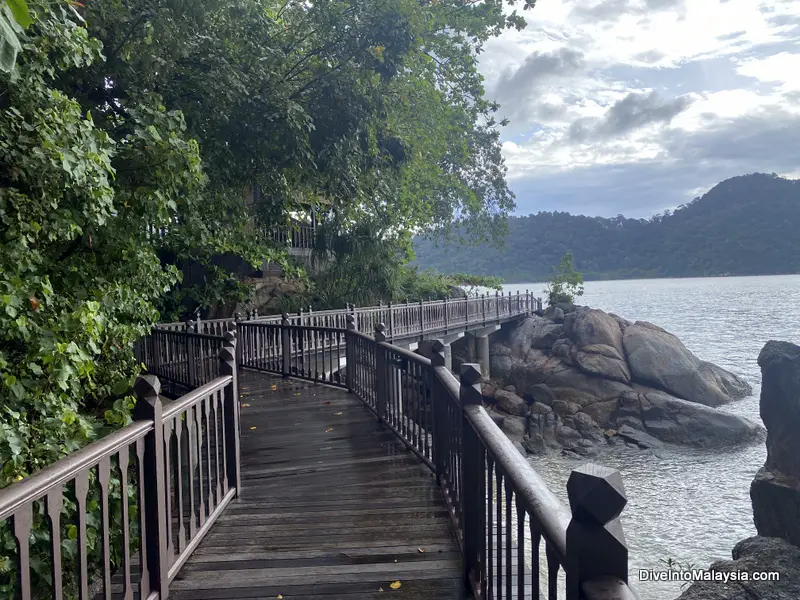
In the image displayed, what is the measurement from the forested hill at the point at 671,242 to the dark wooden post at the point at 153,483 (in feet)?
392

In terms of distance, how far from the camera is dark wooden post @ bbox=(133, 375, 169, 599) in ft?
10.4

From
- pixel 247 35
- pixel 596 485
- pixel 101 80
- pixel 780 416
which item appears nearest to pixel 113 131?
pixel 101 80

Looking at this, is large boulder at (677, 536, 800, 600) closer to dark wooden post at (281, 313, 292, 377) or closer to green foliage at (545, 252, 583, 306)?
dark wooden post at (281, 313, 292, 377)

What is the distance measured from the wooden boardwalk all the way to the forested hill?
381ft

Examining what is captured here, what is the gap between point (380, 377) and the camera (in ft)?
25.7

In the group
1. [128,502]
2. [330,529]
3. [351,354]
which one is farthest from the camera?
[351,354]

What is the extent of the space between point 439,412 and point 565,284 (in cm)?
3619

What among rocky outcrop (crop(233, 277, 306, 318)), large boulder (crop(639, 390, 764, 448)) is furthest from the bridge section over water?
large boulder (crop(639, 390, 764, 448))

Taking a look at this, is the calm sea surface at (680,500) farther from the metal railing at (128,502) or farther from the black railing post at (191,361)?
the metal railing at (128,502)

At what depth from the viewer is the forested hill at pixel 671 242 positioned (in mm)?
132250

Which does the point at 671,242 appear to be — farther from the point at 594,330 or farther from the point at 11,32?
the point at 11,32

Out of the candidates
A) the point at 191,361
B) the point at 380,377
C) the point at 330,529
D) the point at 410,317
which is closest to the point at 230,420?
the point at 330,529

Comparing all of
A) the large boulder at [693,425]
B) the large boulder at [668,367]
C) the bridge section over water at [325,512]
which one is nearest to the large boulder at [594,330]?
the large boulder at [668,367]

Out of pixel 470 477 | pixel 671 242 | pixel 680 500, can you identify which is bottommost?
pixel 680 500
